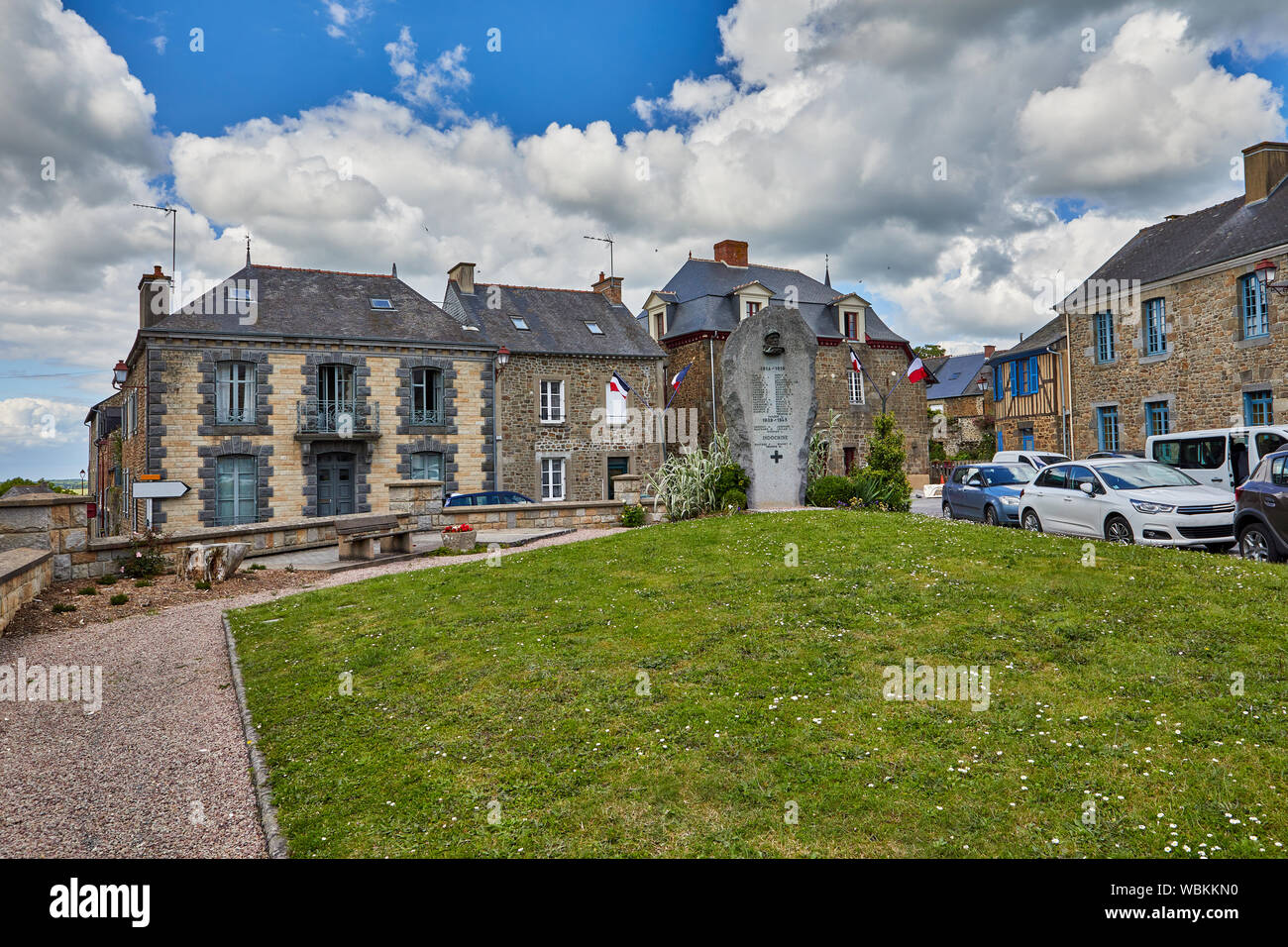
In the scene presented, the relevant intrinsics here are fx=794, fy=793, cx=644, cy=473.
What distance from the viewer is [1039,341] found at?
3178 cm

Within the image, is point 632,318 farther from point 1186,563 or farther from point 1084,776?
point 1084,776

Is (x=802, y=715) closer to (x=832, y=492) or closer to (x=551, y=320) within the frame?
(x=832, y=492)

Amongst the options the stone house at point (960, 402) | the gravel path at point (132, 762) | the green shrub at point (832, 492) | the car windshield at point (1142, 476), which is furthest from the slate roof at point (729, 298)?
the gravel path at point (132, 762)

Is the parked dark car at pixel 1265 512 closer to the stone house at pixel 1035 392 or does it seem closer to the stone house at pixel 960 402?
the stone house at pixel 1035 392

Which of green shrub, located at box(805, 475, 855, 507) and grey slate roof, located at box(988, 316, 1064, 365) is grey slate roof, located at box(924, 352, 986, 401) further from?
green shrub, located at box(805, 475, 855, 507)

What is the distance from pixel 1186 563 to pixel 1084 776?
555 centimetres

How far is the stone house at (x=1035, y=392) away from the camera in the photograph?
2961 centimetres

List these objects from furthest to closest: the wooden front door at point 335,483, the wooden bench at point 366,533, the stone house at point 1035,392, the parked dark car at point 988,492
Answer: the stone house at point 1035,392 < the wooden front door at point 335,483 < the parked dark car at point 988,492 < the wooden bench at point 366,533

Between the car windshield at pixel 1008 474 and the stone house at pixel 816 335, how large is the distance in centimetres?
1655

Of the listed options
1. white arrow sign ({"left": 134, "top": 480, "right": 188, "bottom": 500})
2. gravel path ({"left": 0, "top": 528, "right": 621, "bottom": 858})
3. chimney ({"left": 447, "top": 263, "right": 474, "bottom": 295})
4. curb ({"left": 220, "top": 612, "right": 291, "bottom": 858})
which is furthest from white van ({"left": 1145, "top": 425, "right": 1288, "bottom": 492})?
white arrow sign ({"left": 134, "top": 480, "right": 188, "bottom": 500})

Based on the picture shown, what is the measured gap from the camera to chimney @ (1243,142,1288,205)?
2380cm

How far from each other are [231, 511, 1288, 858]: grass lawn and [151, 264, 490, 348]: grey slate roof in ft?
58.5

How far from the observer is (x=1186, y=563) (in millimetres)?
8531
